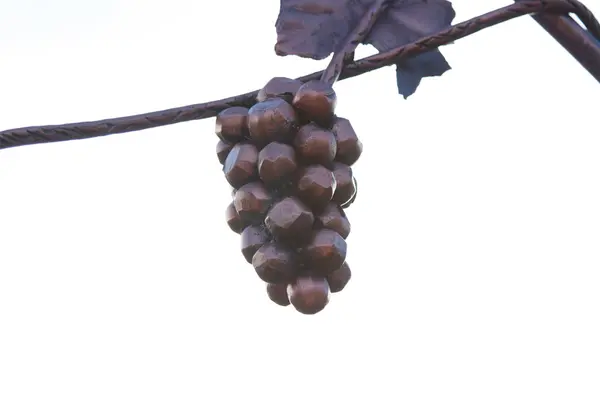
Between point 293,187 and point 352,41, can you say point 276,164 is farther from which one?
point 352,41

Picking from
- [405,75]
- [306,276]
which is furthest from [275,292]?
[405,75]

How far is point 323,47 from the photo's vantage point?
2.72 ft

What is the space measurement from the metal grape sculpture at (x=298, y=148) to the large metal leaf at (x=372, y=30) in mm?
45

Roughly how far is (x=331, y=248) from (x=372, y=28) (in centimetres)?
27

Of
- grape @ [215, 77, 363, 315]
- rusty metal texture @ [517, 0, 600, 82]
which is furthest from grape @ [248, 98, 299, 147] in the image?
rusty metal texture @ [517, 0, 600, 82]

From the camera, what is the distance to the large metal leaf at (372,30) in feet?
2.72

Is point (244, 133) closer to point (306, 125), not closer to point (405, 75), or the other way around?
point (306, 125)

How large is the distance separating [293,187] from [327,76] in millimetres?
113

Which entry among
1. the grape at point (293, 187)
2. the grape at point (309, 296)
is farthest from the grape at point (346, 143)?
the grape at point (309, 296)

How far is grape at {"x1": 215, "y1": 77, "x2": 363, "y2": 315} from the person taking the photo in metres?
0.65

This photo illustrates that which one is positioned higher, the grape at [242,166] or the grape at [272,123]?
the grape at [272,123]

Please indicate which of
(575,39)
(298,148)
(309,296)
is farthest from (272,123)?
(575,39)

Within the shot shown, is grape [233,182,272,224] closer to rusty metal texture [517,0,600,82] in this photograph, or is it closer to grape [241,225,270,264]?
grape [241,225,270,264]

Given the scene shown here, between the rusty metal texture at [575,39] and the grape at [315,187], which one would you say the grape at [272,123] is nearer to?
the grape at [315,187]
